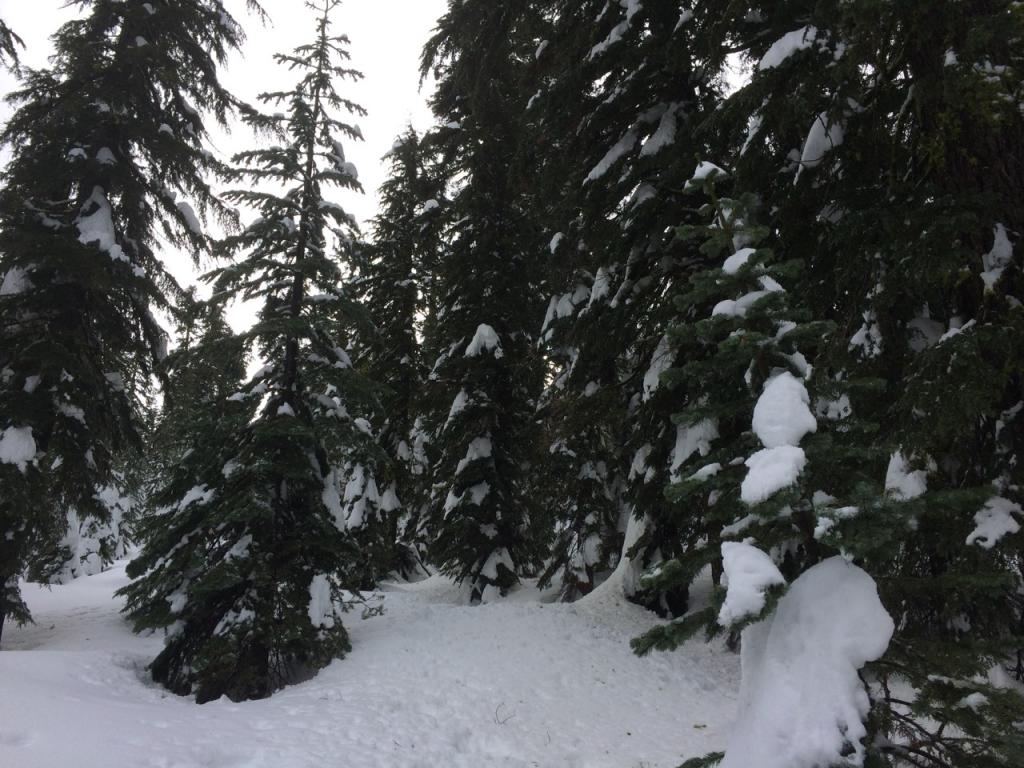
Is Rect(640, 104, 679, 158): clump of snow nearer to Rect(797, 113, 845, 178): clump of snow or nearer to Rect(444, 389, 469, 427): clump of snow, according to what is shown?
Rect(797, 113, 845, 178): clump of snow

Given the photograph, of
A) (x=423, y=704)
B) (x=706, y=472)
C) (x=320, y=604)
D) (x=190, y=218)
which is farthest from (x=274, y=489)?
(x=706, y=472)

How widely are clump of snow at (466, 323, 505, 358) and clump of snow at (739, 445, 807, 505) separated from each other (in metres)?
10.3

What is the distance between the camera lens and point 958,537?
3807 millimetres

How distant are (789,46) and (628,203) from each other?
3789 millimetres

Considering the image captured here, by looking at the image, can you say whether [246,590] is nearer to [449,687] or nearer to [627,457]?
[449,687]

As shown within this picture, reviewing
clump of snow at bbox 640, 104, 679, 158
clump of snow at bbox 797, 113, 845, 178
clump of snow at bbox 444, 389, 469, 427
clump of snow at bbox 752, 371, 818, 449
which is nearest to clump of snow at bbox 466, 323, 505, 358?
clump of snow at bbox 444, 389, 469, 427

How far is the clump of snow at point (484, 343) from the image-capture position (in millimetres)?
12969

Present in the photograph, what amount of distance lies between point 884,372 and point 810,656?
3.08 m

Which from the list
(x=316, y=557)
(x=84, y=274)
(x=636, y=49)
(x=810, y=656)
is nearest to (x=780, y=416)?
(x=810, y=656)

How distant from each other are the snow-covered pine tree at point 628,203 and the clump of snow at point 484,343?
204cm

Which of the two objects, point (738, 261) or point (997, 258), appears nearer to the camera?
point (738, 261)

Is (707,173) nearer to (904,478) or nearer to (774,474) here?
(774,474)

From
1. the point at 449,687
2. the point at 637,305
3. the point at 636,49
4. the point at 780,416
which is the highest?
the point at 636,49

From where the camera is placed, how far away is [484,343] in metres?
13.1
